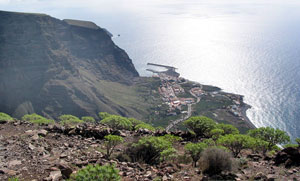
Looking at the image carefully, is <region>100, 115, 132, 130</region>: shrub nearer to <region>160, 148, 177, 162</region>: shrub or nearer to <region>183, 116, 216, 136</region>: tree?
<region>183, 116, 216, 136</region>: tree

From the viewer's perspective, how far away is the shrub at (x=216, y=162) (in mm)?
16984

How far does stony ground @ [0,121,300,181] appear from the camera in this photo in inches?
615

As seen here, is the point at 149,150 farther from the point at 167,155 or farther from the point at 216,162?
the point at 216,162

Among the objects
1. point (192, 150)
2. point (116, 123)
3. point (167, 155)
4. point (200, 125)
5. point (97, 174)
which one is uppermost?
point (97, 174)

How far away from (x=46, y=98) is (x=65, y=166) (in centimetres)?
11310

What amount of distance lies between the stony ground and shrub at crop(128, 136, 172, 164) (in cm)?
172

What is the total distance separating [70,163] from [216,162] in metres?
10.6

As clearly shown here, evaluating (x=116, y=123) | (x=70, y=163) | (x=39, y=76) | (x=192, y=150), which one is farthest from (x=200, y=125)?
(x=39, y=76)

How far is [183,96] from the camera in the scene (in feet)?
500

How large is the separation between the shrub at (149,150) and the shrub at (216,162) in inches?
174

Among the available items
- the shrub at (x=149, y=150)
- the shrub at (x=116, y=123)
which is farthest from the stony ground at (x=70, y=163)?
the shrub at (x=116, y=123)

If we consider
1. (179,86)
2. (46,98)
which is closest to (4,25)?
(46,98)

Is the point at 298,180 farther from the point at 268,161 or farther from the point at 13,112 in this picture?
the point at 13,112

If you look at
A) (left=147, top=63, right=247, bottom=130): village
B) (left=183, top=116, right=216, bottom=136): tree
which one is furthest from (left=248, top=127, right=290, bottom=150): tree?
(left=147, top=63, right=247, bottom=130): village
